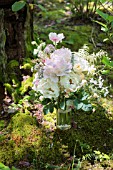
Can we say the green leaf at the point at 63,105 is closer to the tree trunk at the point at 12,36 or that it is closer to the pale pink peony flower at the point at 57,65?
the pale pink peony flower at the point at 57,65

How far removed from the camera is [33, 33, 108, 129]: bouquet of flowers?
2.18 m

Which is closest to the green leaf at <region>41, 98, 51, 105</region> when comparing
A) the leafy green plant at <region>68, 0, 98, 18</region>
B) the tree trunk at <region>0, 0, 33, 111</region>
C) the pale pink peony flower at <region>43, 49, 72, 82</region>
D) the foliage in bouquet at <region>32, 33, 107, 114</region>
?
the foliage in bouquet at <region>32, 33, 107, 114</region>

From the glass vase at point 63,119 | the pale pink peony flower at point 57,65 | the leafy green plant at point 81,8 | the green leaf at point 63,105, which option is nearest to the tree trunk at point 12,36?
the glass vase at point 63,119

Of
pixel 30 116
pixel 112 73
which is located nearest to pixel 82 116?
pixel 30 116

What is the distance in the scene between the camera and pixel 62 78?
7.36 ft

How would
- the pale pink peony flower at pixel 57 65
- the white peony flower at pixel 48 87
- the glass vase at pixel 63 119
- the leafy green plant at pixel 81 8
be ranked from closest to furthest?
the pale pink peony flower at pixel 57 65
the white peony flower at pixel 48 87
the glass vase at pixel 63 119
the leafy green plant at pixel 81 8

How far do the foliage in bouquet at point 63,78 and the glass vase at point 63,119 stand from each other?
8 cm

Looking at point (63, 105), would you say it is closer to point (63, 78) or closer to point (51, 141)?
point (63, 78)

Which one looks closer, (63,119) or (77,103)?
(77,103)

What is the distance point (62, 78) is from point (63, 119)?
461mm

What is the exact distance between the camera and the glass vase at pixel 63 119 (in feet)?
8.33

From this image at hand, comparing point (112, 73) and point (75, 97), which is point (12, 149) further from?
point (112, 73)

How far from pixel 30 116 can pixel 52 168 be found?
590 millimetres

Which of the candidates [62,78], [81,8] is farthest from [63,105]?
[81,8]
